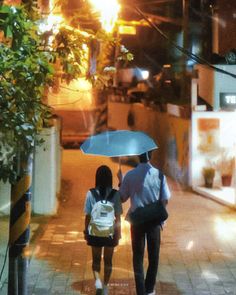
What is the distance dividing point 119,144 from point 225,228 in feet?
15.3

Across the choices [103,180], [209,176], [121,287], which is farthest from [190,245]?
[209,176]

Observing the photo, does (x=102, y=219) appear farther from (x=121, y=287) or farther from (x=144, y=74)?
(x=144, y=74)

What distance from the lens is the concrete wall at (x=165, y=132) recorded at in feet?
53.7

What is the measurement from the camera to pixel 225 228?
429 inches

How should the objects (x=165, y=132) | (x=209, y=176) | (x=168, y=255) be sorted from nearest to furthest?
1. (x=168, y=255)
2. (x=209, y=176)
3. (x=165, y=132)

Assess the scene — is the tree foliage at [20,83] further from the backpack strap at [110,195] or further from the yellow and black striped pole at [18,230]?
the backpack strap at [110,195]

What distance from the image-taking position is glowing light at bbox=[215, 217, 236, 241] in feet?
33.5

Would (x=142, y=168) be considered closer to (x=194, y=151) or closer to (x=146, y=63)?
(x=194, y=151)

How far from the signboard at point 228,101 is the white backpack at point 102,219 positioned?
8773mm

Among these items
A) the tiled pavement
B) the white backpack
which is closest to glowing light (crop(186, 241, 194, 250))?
the tiled pavement

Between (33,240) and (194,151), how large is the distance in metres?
6.76

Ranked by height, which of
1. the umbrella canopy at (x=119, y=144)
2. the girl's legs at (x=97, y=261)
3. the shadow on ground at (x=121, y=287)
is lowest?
the shadow on ground at (x=121, y=287)

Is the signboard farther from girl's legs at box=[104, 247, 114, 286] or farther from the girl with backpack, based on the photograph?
girl's legs at box=[104, 247, 114, 286]

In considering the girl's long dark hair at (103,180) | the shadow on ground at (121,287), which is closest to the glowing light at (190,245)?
the shadow on ground at (121,287)
